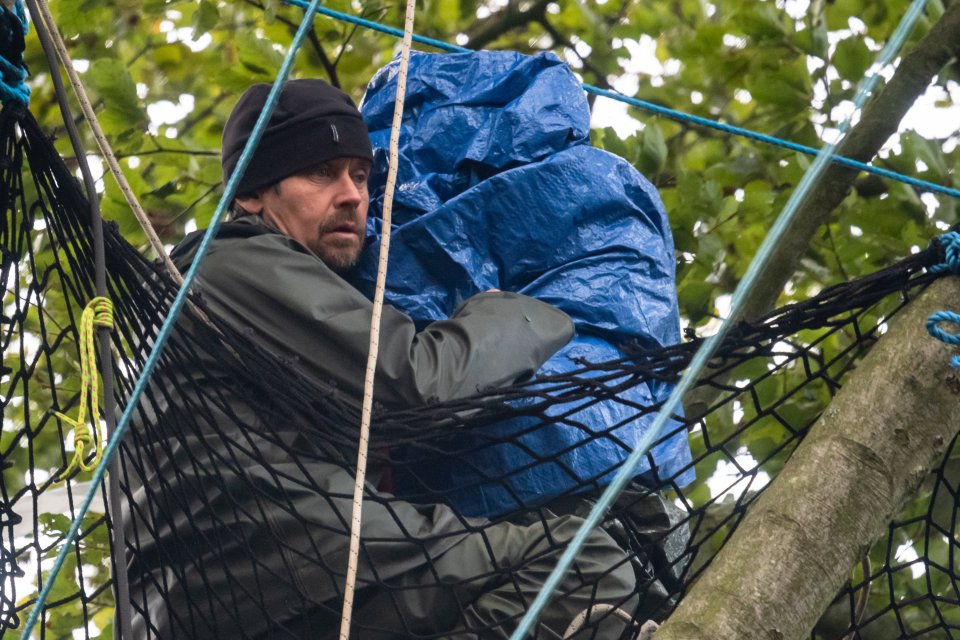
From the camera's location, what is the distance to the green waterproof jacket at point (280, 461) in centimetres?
195

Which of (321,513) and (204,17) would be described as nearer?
(321,513)

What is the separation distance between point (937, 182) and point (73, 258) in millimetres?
2164

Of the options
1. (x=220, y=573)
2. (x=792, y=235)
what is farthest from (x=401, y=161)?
(x=792, y=235)

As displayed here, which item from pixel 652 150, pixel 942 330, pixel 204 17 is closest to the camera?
pixel 942 330

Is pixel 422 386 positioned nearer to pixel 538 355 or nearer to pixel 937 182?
pixel 538 355

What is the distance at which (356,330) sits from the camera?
2.04m

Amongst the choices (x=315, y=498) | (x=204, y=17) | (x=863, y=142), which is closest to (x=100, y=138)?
(x=315, y=498)

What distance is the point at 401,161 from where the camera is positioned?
254 cm

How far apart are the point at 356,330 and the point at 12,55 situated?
A: 55 centimetres

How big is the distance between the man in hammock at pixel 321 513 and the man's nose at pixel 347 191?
29 centimetres

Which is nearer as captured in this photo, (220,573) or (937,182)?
(220,573)

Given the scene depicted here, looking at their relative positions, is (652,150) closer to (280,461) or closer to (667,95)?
(667,95)

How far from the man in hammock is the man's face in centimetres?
25

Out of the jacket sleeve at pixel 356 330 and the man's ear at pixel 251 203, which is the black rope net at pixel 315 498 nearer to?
the jacket sleeve at pixel 356 330
